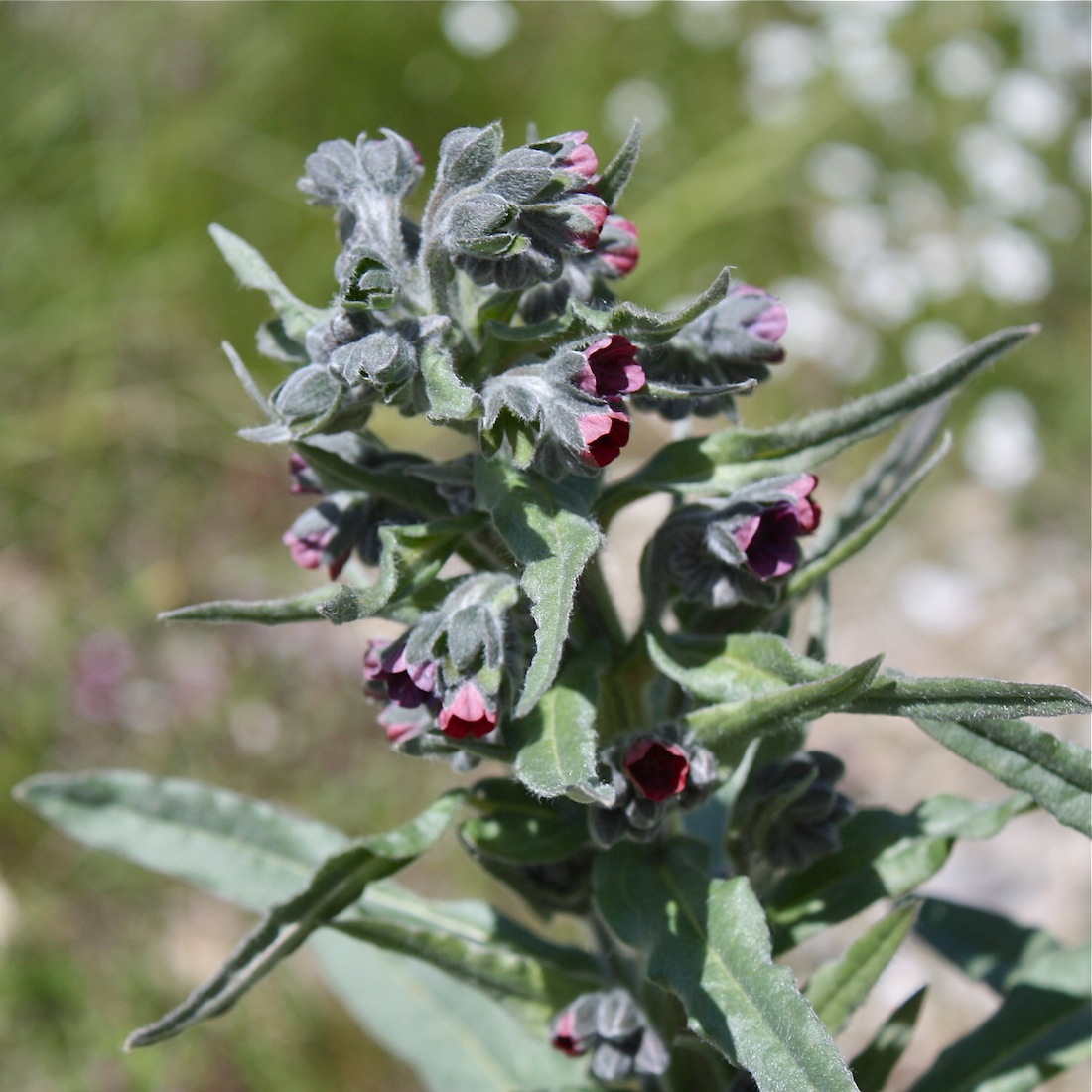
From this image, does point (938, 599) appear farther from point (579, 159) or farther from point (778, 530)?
point (579, 159)

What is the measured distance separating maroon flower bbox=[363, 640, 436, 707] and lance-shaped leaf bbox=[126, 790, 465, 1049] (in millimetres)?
219

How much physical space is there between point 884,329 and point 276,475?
4251 millimetres

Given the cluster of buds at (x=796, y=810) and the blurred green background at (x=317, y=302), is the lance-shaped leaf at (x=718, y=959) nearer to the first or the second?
the cluster of buds at (x=796, y=810)

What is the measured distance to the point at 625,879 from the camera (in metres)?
2.22

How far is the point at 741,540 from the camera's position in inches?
80.4

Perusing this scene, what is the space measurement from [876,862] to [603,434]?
46.7 inches

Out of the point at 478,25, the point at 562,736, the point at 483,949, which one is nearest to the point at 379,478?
the point at 562,736

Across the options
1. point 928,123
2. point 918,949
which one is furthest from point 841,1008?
point 928,123

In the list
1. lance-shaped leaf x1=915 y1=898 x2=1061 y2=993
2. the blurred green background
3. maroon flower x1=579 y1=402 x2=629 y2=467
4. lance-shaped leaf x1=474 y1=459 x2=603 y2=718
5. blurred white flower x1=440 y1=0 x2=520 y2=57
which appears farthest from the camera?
blurred white flower x1=440 y1=0 x2=520 y2=57

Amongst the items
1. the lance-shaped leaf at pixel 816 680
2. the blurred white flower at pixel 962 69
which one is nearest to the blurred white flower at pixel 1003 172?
the blurred white flower at pixel 962 69

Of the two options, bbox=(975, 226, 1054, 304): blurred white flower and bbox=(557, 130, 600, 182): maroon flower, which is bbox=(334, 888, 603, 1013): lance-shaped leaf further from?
bbox=(975, 226, 1054, 304): blurred white flower

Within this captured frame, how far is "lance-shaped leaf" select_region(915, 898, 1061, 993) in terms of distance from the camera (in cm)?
298

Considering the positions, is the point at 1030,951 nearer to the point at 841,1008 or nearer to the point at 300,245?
the point at 841,1008

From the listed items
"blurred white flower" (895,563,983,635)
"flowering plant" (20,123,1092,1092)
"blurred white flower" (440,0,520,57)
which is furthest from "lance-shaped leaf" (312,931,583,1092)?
"blurred white flower" (440,0,520,57)
